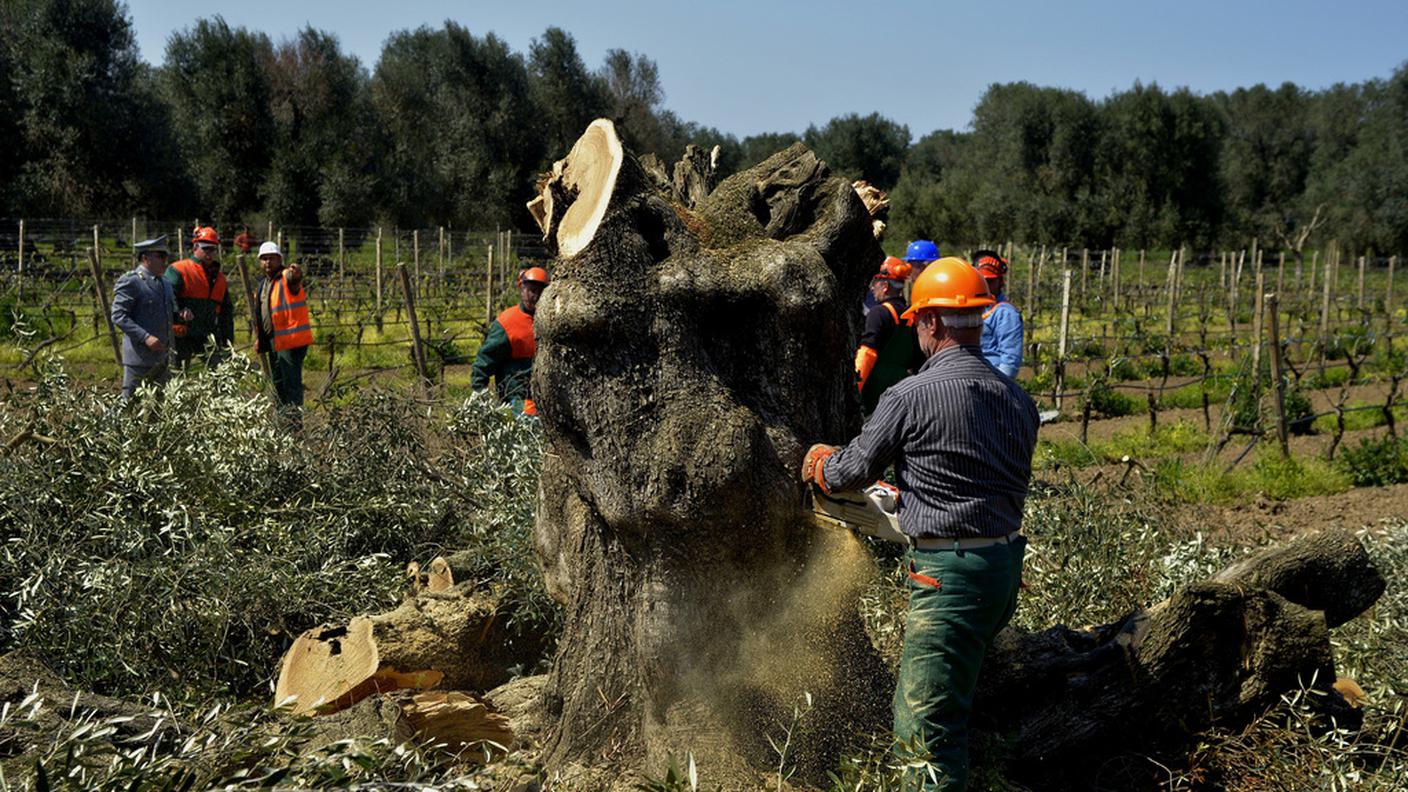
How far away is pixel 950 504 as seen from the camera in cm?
339

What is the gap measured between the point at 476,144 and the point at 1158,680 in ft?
121

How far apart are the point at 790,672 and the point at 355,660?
179 centimetres

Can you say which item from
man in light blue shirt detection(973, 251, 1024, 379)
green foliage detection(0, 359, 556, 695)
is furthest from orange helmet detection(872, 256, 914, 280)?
green foliage detection(0, 359, 556, 695)

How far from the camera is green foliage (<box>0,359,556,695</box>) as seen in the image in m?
4.54

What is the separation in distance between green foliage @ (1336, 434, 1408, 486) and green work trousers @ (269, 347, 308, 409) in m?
9.31

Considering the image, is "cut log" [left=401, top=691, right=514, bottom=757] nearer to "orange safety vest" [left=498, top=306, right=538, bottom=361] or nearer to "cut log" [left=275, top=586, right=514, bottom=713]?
"cut log" [left=275, top=586, right=514, bottom=713]

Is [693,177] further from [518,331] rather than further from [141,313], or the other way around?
[141,313]

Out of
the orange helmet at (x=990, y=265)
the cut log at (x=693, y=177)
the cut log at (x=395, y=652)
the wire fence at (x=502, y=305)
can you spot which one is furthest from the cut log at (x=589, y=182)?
the wire fence at (x=502, y=305)

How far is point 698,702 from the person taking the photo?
3727 millimetres

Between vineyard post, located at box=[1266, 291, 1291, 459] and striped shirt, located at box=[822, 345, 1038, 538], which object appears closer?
striped shirt, located at box=[822, 345, 1038, 538]

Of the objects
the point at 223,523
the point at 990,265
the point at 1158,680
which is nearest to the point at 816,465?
the point at 1158,680

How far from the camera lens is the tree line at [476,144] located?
99.2ft

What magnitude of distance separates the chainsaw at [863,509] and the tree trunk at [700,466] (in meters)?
0.09

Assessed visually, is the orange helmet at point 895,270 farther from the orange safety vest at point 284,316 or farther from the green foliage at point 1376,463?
the green foliage at point 1376,463
